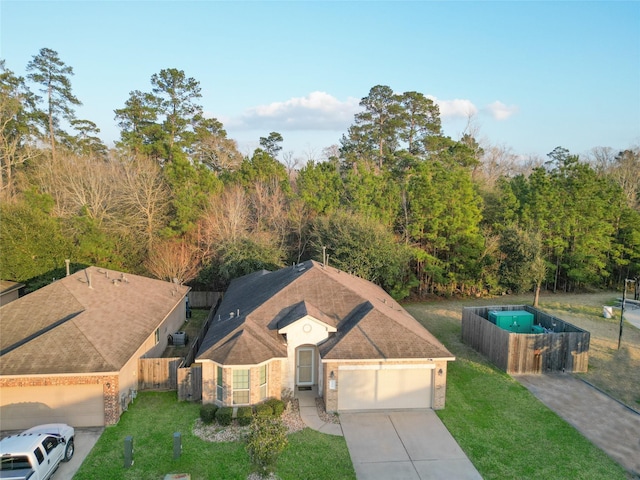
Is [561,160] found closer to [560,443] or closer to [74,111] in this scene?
[560,443]

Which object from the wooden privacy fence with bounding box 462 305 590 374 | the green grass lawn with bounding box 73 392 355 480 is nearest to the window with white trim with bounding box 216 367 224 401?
the green grass lawn with bounding box 73 392 355 480

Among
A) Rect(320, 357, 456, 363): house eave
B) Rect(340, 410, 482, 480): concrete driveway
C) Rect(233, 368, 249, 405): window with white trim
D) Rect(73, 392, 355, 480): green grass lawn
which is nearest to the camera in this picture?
Rect(73, 392, 355, 480): green grass lawn

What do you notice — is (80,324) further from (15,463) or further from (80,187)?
(80,187)

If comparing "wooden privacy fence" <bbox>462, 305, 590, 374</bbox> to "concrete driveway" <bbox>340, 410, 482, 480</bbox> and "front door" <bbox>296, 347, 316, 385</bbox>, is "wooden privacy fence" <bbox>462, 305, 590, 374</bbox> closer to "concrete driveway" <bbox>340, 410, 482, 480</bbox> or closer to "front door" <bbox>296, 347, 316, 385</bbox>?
"concrete driveway" <bbox>340, 410, 482, 480</bbox>

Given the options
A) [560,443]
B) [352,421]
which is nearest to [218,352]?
[352,421]

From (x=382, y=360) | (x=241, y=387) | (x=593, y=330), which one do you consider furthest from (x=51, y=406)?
(x=593, y=330)

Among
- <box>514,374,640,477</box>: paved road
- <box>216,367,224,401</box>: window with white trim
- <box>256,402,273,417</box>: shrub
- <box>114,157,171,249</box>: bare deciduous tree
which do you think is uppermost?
<box>114,157,171,249</box>: bare deciduous tree

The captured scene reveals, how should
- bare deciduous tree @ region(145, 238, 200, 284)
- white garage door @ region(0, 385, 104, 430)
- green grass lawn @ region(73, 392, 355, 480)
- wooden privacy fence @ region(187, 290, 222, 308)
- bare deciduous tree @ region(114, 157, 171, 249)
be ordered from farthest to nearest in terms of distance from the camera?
bare deciduous tree @ region(114, 157, 171, 249) < wooden privacy fence @ region(187, 290, 222, 308) < bare deciduous tree @ region(145, 238, 200, 284) < white garage door @ region(0, 385, 104, 430) < green grass lawn @ region(73, 392, 355, 480)
